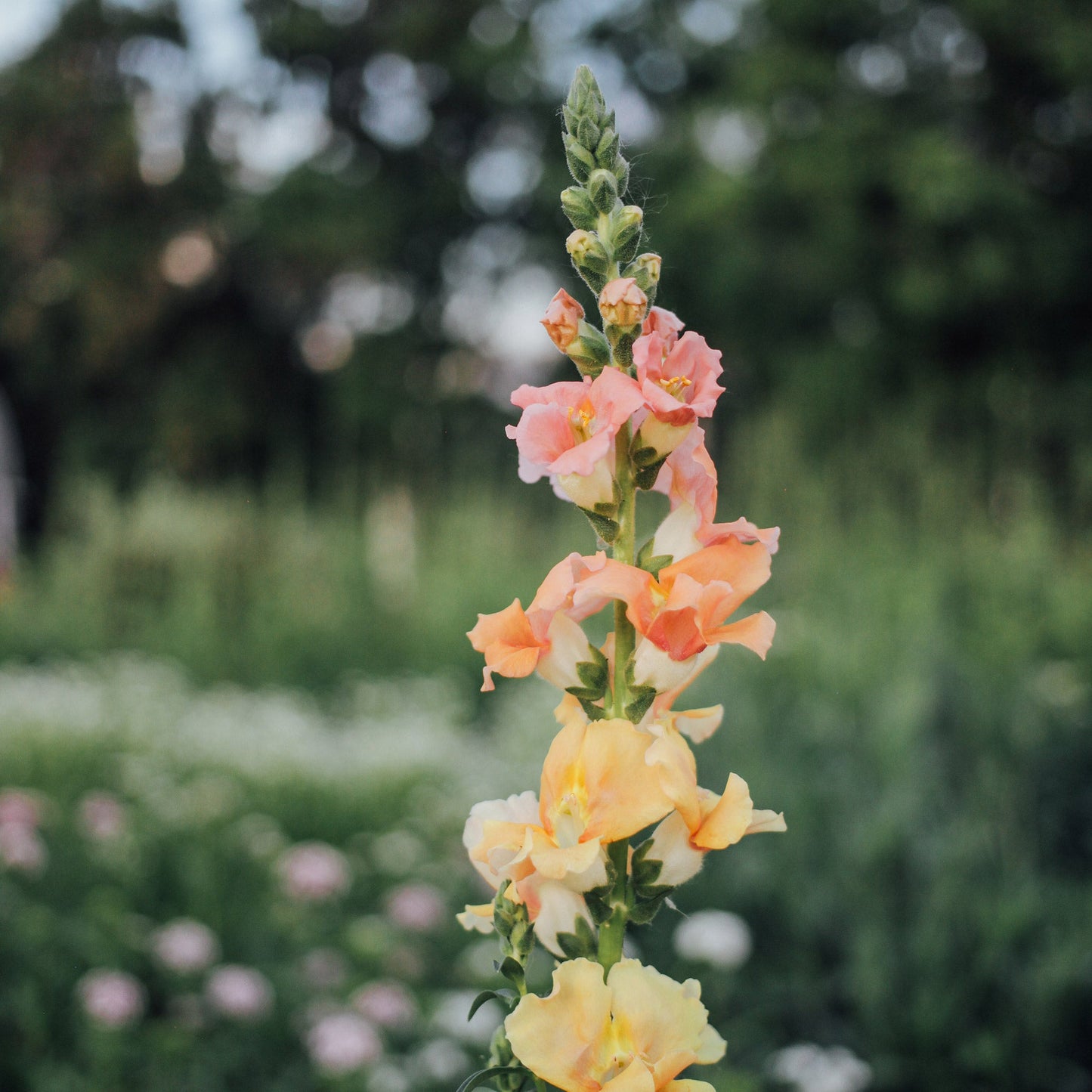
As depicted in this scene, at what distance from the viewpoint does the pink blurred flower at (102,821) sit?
10.6ft

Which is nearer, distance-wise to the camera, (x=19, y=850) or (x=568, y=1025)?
(x=568, y=1025)

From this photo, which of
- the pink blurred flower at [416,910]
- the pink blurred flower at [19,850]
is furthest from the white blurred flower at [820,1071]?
the pink blurred flower at [19,850]

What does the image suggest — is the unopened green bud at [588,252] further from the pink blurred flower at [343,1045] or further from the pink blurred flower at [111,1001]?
the pink blurred flower at [111,1001]

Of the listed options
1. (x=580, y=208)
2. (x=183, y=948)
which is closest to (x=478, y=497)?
(x=183, y=948)

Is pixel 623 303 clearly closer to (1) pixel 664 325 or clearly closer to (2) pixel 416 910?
(1) pixel 664 325

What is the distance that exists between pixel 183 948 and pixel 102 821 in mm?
890

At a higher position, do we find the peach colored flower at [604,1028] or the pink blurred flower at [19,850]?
the pink blurred flower at [19,850]

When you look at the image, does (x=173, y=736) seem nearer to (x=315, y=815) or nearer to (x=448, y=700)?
(x=315, y=815)

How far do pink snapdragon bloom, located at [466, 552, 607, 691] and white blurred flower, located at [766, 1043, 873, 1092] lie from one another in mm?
1599

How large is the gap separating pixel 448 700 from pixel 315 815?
2019mm

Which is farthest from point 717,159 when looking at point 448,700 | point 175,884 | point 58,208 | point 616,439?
point 616,439

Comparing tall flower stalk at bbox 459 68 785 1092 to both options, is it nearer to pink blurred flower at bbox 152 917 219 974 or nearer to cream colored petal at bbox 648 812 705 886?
cream colored petal at bbox 648 812 705 886

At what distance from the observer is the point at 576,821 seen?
2.26 feet

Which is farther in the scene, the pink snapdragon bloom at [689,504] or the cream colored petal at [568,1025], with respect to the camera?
the pink snapdragon bloom at [689,504]
